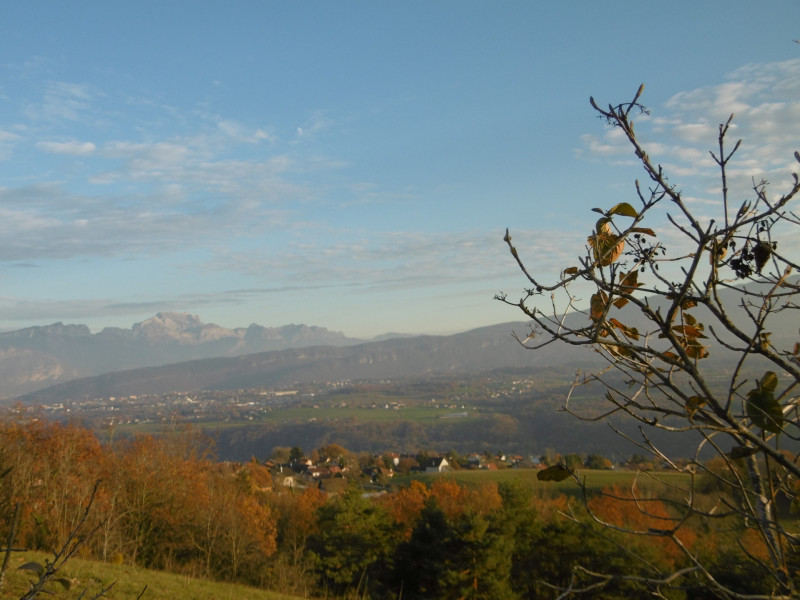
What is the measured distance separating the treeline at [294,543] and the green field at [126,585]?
230 centimetres

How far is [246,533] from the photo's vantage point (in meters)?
20.7

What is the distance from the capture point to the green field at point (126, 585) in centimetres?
999

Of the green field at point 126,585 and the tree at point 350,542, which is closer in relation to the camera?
the green field at point 126,585

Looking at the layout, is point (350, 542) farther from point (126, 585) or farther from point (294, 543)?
point (126, 585)

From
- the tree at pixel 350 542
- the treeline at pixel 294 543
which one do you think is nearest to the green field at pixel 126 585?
the treeline at pixel 294 543

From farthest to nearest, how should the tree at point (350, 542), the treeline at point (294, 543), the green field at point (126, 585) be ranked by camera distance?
the tree at point (350, 542), the treeline at point (294, 543), the green field at point (126, 585)

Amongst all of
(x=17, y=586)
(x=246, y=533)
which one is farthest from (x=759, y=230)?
(x=246, y=533)

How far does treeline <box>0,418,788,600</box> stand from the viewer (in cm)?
1694

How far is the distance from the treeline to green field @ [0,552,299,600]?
7.55 feet

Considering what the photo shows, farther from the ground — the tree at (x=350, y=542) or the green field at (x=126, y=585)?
the green field at (x=126, y=585)

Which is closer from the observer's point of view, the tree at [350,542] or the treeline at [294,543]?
the treeline at [294,543]

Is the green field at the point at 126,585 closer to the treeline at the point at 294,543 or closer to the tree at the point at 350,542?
the treeline at the point at 294,543

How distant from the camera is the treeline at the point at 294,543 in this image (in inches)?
667

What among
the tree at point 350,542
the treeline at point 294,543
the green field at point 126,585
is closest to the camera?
the green field at point 126,585
